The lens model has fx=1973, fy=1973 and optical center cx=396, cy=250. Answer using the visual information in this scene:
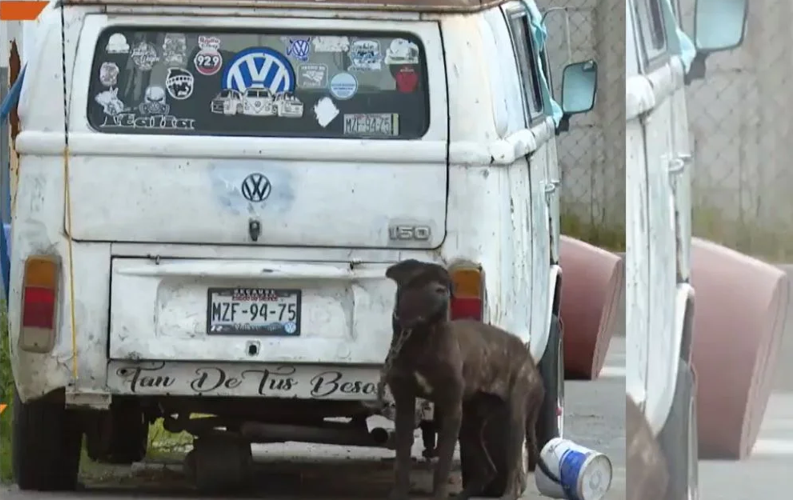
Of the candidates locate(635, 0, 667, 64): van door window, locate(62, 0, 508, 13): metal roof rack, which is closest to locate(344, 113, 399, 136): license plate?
locate(62, 0, 508, 13): metal roof rack

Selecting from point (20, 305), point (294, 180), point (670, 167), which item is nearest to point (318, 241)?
point (294, 180)

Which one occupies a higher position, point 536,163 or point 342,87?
point 342,87

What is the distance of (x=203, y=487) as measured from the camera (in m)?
7.35

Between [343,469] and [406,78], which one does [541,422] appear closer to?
→ [343,469]

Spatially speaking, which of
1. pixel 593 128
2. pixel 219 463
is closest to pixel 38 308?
pixel 219 463

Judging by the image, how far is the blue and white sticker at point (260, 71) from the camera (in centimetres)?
671

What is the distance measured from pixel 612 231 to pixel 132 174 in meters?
1.96

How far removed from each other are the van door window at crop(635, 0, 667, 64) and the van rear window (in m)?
2.91

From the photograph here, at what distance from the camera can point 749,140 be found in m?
3.61

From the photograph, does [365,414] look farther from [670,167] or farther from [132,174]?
[670,167]

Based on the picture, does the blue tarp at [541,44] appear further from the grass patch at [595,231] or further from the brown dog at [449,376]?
the brown dog at [449,376]

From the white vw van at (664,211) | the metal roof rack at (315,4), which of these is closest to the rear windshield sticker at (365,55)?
the metal roof rack at (315,4)

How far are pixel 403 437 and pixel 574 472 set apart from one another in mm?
593

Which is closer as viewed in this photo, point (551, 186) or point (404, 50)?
point (404, 50)
